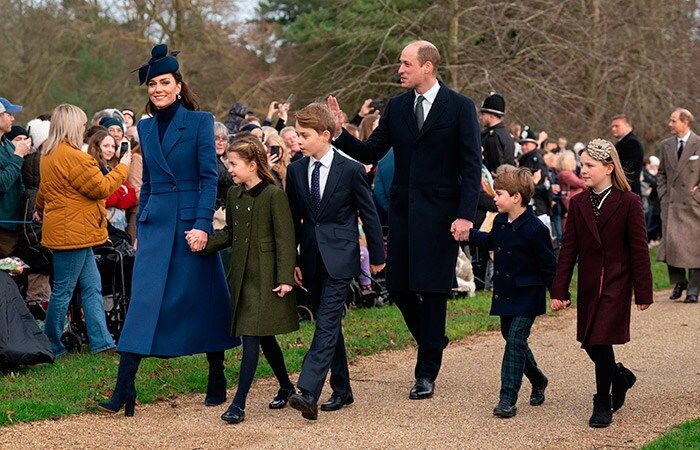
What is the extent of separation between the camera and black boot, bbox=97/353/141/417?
7.18 meters

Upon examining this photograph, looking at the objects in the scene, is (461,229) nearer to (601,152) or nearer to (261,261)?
(601,152)

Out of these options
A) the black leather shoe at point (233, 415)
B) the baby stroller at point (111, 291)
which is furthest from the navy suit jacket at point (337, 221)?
the baby stroller at point (111, 291)

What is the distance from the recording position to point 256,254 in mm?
7168

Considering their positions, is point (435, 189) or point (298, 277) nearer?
point (298, 277)

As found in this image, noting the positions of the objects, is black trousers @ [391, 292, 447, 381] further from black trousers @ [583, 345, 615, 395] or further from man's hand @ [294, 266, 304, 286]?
black trousers @ [583, 345, 615, 395]

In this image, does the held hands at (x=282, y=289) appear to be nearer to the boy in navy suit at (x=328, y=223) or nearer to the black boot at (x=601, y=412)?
the boy in navy suit at (x=328, y=223)

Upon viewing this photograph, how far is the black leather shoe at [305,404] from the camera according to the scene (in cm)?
686

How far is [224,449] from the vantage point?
636cm

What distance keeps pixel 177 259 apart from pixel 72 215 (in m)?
2.07

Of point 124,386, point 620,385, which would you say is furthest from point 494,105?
point 124,386

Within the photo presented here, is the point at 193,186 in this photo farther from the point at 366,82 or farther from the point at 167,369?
the point at 366,82

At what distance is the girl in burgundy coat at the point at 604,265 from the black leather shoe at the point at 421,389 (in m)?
1.12

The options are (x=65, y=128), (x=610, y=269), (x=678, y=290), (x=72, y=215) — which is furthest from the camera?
(x=678, y=290)

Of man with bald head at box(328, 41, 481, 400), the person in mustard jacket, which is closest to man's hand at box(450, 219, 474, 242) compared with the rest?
man with bald head at box(328, 41, 481, 400)
